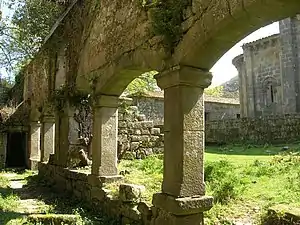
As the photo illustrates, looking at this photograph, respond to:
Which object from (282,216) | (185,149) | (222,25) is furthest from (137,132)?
(222,25)

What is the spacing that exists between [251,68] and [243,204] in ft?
65.3

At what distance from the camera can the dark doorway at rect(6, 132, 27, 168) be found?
16.5 metres

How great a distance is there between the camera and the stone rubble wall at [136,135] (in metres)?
9.47

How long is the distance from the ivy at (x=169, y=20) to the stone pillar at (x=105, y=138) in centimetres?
272

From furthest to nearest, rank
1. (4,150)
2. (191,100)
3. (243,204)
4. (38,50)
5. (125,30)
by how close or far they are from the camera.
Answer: (4,150) < (38,50) < (125,30) < (243,204) < (191,100)

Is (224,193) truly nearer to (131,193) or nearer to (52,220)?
(131,193)

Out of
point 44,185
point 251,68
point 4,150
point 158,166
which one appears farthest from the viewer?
point 251,68

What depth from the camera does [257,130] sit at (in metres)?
14.5

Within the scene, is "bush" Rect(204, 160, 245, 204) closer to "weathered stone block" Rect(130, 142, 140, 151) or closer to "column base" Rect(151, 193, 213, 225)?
"column base" Rect(151, 193, 213, 225)

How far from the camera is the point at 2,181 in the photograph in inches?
385

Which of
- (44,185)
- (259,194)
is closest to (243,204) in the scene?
(259,194)

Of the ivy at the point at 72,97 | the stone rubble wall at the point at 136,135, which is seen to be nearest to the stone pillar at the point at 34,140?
the ivy at the point at 72,97

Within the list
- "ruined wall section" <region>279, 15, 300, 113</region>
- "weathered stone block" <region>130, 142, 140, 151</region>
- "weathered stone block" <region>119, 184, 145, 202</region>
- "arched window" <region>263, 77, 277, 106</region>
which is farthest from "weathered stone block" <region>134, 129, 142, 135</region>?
"arched window" <region>263, 77, 277, 106</region>

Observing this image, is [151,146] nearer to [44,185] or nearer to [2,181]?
[44,185]
